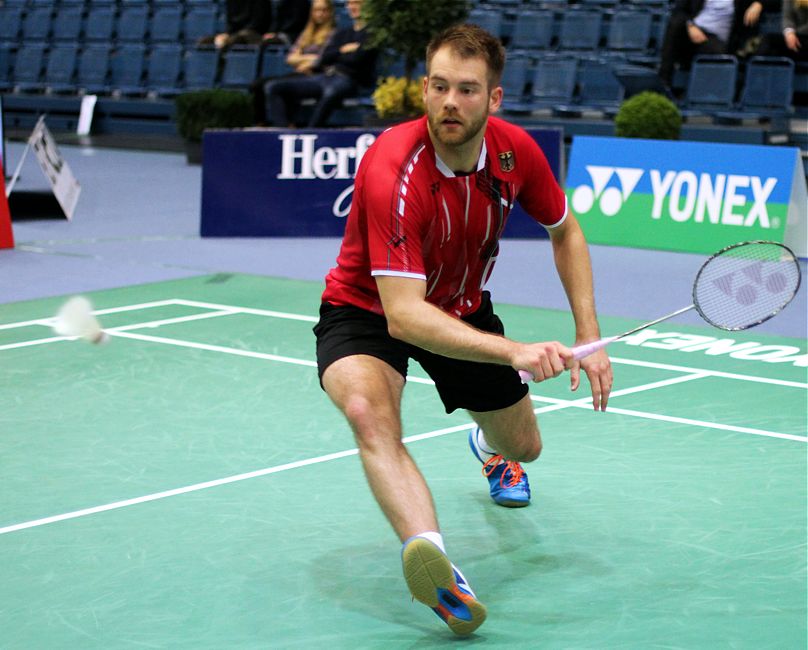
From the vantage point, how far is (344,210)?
36.2 feet

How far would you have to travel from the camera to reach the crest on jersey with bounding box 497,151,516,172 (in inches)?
152

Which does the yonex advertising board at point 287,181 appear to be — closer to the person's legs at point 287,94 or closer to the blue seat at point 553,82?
the blue seat at point 553,82

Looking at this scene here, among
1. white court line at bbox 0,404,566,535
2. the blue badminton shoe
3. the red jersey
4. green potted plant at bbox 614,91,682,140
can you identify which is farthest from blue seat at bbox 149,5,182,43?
the red jersey

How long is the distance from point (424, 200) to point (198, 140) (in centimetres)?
1326

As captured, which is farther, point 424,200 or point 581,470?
point 581,470

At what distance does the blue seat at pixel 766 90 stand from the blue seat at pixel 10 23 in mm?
13843

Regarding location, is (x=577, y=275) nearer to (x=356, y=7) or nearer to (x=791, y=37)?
(x=791, y=37)

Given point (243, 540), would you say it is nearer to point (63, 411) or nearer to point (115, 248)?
point (63, 411)

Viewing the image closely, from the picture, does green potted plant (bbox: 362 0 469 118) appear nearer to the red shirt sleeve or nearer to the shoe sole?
the red shirt sleeve

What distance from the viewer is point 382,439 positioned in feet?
11.6

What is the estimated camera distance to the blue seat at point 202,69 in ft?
59.9

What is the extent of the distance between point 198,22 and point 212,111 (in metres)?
3.65

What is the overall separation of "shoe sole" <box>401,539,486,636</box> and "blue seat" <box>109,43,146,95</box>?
1714cm

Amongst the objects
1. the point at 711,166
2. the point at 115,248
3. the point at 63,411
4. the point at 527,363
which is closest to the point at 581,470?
the point at 527,363
